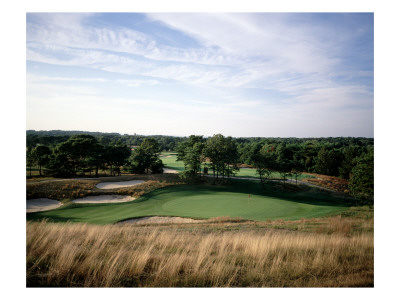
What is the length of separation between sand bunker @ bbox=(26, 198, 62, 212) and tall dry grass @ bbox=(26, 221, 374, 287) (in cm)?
803

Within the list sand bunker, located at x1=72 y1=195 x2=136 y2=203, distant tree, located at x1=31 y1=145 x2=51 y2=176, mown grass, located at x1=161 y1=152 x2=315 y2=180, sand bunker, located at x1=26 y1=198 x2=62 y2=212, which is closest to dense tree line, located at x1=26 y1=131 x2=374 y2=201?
mown grass, located at x1=161 y1=152 x2=315 y2=180

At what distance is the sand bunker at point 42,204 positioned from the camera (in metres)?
9.36

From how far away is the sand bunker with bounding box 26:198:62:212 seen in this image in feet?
30.7

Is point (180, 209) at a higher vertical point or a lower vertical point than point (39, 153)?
lower

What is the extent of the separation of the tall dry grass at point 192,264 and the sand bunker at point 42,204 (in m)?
8.03

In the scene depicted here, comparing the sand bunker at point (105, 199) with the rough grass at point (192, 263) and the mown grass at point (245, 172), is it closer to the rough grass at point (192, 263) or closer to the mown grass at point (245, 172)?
the rough grass at point (192, 263)

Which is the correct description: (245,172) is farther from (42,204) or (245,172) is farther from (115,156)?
→ (42,204)

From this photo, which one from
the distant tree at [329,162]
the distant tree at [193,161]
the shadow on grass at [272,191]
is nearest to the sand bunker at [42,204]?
the shadow on grass at [272,191]

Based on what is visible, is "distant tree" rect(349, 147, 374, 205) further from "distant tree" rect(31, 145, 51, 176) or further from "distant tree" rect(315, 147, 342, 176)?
"distant tree" rect(315, 147, 342, 176)

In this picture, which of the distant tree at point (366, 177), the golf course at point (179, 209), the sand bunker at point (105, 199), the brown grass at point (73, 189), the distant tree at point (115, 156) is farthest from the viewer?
the distant tree at point (115, 156)

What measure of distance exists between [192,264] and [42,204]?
10.9 metres

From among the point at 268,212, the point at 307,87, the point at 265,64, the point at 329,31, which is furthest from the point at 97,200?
the point at 329,31

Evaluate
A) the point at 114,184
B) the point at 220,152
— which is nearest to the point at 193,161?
the point at 220,152

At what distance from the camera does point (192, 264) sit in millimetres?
2738
